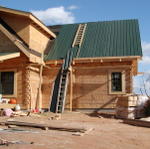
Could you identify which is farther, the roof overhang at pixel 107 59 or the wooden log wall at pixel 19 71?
the wooden log wall at pixel 19 71

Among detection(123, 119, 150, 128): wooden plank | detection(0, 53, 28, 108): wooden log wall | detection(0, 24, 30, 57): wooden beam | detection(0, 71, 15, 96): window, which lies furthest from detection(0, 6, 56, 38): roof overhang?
detection(123, 119, 150, 128): wooden plank

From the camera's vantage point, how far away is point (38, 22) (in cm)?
1858

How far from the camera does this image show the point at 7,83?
1780 centimetres

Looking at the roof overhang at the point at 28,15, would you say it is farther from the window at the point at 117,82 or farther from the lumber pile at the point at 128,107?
the lumber pile at the point at 128,107

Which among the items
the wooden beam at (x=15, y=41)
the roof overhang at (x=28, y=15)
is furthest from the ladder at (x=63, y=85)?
the roof overhang at (x=28, y=15)

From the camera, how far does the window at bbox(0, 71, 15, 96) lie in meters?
17.6

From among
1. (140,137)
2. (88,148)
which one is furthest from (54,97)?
(88,148)

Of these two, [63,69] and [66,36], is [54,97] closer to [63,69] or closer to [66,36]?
[63,69]

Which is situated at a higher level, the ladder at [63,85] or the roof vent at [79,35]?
the roof vent at [79,35]

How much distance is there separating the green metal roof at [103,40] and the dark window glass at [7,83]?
276 cm

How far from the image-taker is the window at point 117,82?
17.0m

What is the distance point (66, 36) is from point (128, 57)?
19.6 feet

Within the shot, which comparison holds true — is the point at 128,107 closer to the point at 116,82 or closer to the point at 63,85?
the point at 116,82

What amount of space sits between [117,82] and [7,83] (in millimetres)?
7000
